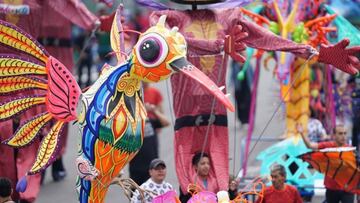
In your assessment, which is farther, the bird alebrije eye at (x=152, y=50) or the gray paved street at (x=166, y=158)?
the gray paved street at (x=166, y=158)

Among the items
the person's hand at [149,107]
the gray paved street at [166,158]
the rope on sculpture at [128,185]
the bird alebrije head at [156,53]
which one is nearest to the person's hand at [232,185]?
the gray paved street at [166,158]

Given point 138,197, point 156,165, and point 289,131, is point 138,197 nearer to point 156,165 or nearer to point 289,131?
point 156,165

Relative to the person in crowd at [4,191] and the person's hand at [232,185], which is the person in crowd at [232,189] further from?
the person in crowd at [4,191]

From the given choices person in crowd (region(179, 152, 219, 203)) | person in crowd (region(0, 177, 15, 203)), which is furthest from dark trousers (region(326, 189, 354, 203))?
person in crowd (region(0, 177, 15, 203))

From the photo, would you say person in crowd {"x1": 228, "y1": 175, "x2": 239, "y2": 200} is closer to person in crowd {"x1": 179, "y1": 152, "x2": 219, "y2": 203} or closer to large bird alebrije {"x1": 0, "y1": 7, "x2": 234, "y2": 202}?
person in crowd {"x1": 179, "y1": 152, "x2": 219, "y2": 203}

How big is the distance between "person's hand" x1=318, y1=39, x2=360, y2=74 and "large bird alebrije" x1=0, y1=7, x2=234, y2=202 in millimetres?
1381

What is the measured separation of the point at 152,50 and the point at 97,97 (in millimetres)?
535

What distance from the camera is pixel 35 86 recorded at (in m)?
8.72

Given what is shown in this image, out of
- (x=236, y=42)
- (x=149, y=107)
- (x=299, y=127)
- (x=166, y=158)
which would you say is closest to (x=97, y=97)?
(x=236, y=42)

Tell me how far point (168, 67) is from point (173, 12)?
1634 mm

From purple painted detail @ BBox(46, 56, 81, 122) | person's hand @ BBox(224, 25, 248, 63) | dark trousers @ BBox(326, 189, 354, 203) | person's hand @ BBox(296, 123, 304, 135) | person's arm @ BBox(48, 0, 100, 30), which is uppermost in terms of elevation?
person's arm @ BBox(48, 0, 100, 30)

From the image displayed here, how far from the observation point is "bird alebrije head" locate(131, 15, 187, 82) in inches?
327

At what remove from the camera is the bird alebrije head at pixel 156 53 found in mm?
8305

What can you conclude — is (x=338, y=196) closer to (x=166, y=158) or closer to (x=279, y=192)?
(x=279, y=192)
